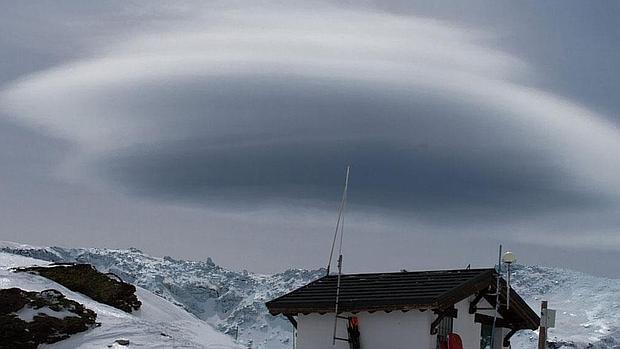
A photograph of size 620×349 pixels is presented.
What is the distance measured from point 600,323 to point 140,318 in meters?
160

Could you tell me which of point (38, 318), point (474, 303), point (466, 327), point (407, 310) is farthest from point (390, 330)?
point (38, 318)

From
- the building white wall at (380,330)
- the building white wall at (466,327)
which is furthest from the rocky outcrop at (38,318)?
the building white wall at (466,327)

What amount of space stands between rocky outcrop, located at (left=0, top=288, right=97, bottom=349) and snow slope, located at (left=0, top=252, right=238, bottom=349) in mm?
332

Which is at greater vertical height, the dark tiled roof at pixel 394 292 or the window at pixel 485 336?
the dark tiled roof at pixel 394 292

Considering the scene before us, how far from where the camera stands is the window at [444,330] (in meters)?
24.6

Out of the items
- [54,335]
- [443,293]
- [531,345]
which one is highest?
[531,345]

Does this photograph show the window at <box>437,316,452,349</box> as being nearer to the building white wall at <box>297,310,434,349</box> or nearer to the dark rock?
the building white wall at <box>297,310,434,349</box>

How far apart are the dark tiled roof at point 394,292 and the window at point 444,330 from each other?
0.95 meters

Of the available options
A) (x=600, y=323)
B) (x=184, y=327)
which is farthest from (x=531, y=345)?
(x=184, y=327)

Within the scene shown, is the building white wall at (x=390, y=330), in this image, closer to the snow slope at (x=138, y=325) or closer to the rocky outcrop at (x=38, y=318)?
the snow slope at (x=138, y=325)

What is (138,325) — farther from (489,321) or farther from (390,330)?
(489,321)

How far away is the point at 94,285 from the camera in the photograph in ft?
107

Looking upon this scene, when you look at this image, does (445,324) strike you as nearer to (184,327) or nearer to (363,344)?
(363,344)

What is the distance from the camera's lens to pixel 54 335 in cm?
2534
